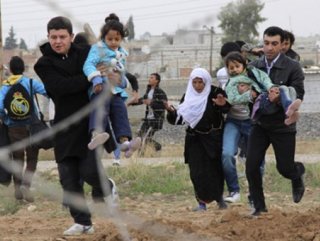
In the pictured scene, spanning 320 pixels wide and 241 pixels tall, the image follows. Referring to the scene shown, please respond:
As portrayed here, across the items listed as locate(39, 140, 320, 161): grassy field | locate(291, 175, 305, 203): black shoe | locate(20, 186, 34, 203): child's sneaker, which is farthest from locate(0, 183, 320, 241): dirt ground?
locate(39, 140, 320, 161): grassy field

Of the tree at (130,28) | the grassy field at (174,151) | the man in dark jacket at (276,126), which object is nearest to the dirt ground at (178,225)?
the man in dark jacket at (276,126)

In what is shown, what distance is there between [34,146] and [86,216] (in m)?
2.96

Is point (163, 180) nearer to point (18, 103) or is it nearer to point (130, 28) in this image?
point (18, 103)

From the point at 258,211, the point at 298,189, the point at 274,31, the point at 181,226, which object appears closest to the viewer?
the point at 181,226

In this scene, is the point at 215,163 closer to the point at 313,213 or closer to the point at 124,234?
the point at 313,213

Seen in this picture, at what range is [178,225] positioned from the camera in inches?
240

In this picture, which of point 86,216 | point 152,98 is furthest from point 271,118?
point 152,98

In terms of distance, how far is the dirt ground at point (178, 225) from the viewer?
Answer: 572 cm

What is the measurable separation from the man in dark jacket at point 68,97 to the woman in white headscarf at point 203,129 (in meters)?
1.81

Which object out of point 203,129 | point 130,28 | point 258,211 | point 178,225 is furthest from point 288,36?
point 130,28

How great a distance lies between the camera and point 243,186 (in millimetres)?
9875

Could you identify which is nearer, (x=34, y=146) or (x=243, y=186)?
(x=34, y=146)

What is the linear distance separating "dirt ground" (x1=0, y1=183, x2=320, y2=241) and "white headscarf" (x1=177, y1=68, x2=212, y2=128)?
93 centimetres

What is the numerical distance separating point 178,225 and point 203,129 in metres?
1.64
